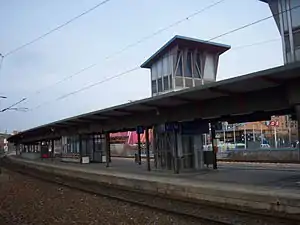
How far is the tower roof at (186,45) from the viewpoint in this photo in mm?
30891

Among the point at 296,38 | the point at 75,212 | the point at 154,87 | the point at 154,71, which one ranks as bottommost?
the point at 75,212

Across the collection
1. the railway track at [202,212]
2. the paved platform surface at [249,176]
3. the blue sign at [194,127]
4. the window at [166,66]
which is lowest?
the railway track at [202,212]

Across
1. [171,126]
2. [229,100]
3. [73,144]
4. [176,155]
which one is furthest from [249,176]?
[73,144]

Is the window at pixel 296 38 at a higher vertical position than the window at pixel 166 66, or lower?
lower

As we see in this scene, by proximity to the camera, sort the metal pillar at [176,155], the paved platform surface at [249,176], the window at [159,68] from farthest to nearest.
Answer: the window at [159,68] → the metal pillar at [176,155] → the paved platform surface at [249,176]

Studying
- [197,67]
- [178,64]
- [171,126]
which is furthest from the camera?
[197,67]

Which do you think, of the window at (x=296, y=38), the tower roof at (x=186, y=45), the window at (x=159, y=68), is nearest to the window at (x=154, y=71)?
the tower roof at (x=186, y=45)

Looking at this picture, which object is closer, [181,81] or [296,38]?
[296,38]

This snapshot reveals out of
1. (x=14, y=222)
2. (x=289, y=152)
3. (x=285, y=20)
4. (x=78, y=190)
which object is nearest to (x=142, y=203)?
(x=14, y=222)

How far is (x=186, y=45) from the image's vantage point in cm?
3142

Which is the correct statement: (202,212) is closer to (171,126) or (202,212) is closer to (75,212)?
(75,212)

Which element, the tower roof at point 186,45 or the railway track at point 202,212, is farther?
the tower roof at point 186,45

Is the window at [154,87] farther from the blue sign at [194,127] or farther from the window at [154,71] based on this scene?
the blue sign at [194,127]

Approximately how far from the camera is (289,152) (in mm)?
34344
